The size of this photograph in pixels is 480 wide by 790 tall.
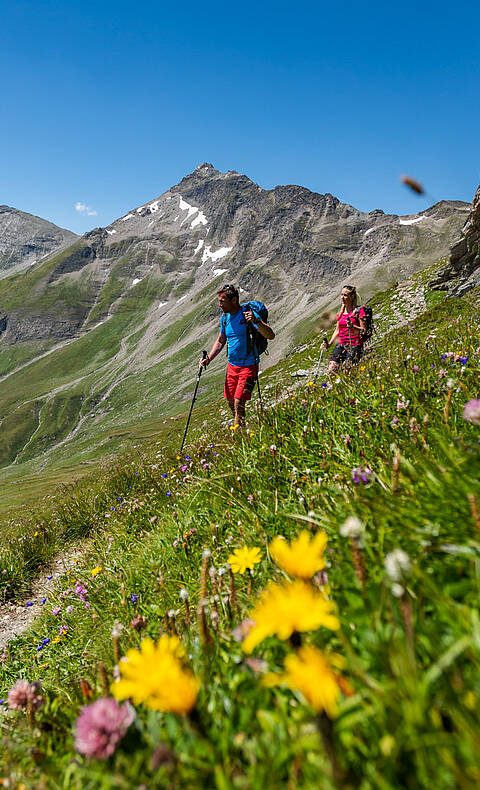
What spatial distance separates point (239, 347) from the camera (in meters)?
11.4

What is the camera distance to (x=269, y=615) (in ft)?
3.78

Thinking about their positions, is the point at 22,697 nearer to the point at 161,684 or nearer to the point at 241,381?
the point at 161,684

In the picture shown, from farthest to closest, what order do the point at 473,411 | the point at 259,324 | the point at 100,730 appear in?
1. the point at 259,324
2. the point at 473,411
3. the point at 100,730

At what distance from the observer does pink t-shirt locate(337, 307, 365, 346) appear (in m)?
12.4

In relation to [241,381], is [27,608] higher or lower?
lower

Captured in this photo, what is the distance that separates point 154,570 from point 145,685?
3.54 m

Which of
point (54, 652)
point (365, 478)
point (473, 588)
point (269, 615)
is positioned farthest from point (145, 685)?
point (54, 652)

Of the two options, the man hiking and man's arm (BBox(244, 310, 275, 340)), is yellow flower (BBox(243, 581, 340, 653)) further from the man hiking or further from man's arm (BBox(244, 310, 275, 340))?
man's arm (BBox(244, 310, 275, 340))

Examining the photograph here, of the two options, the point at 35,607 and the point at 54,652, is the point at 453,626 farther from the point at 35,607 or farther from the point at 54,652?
the point at 35,607

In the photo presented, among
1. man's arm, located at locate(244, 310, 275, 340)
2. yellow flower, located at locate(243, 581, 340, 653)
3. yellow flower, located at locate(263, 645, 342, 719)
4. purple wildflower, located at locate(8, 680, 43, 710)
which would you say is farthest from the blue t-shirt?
yellow flower, located at locate(263, 645, 342, 719)

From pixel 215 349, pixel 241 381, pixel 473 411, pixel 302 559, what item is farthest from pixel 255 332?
pixel 302 559

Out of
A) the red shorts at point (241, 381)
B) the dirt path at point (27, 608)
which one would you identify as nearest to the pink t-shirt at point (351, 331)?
the red shorts at point (241, 381)

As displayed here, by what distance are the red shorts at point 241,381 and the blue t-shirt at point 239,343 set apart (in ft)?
0.47

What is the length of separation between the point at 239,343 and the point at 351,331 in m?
3.42
